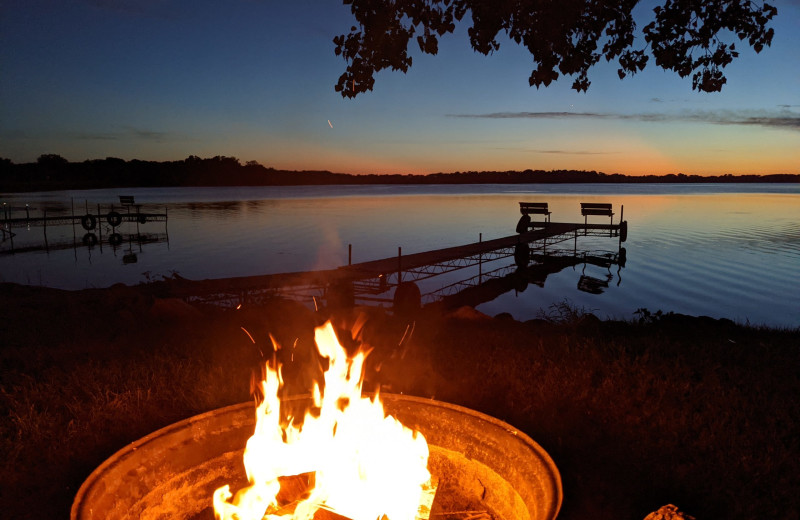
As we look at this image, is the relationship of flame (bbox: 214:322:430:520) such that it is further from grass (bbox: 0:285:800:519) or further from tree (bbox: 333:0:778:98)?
tree (bbox: 333:0:778:98)

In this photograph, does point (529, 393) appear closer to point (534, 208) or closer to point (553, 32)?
point (553, 32)

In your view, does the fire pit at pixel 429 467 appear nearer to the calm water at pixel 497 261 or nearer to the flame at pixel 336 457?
the flame at pixel 336 457

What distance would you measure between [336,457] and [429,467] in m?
0.93

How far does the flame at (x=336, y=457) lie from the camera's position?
342 centimetres

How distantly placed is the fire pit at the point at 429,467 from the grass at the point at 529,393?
15.9 inches

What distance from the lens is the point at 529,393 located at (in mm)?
5168

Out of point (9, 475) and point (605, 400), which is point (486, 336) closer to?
point (605, 400)

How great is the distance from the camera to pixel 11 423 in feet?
14.2

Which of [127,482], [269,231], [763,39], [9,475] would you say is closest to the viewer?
[127,482]

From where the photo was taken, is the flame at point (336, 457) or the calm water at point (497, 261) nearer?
the flame at point (336, 457)

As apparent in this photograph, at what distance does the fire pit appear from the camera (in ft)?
11.0

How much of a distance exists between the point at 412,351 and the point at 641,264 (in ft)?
89.6

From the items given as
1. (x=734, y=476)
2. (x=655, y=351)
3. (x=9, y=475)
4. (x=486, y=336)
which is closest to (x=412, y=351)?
(x=486, y=336)

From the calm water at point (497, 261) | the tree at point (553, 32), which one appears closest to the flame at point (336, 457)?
the tree at point (553, 32)
